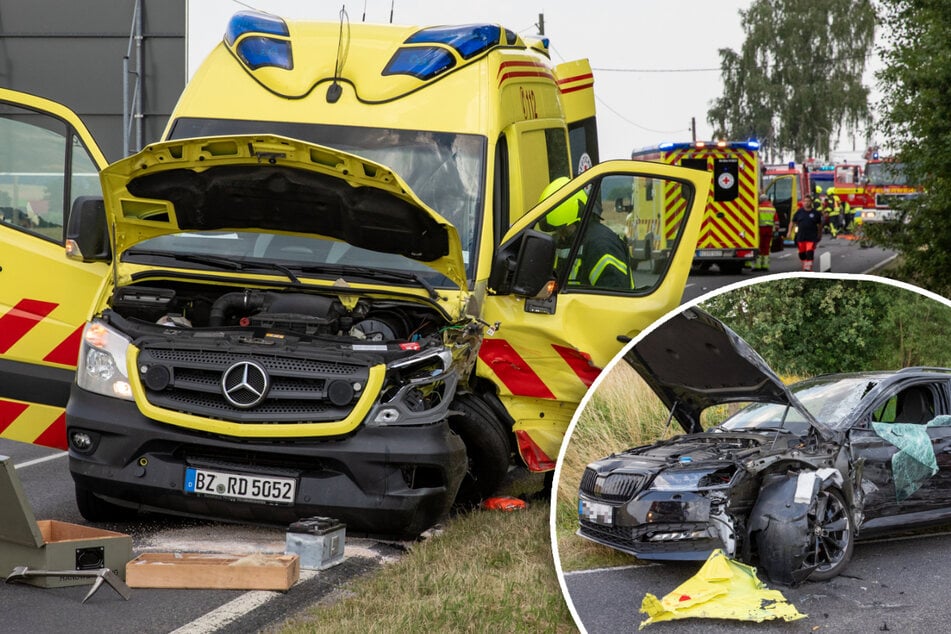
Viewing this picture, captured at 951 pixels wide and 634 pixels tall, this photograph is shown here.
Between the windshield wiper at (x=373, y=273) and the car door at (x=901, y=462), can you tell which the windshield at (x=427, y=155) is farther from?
the car door at (x=901, y=462)

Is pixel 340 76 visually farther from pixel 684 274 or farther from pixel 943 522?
pixel 943 522

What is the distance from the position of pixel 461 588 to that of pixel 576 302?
6.69 ft

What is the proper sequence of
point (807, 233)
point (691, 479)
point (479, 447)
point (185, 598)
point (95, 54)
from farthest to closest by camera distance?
point (807, 233) < point (95, 54) < point (479, 447) < point (185, 598) < point (691, 479)

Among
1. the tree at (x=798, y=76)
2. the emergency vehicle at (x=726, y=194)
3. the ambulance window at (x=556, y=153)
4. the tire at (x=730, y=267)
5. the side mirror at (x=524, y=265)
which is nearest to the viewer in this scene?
the side mirror at (x=524, y=265)

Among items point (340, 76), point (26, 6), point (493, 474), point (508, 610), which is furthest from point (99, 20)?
point (508, 610)

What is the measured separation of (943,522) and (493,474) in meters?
4.41

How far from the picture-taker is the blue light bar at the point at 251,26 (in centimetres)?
761

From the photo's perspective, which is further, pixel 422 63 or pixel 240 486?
pixel 422 63

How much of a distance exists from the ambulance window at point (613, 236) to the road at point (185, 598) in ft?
5.89

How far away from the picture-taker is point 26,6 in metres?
19.1

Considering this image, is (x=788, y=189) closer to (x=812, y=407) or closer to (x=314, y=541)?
(x=314, y=541)

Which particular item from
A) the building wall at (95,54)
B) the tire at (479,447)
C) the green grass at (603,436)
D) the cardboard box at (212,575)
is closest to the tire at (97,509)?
the cardboard box at (212,575)

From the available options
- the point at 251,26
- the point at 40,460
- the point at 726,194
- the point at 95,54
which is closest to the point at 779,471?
the point at 251,26

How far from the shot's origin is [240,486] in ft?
19.6
